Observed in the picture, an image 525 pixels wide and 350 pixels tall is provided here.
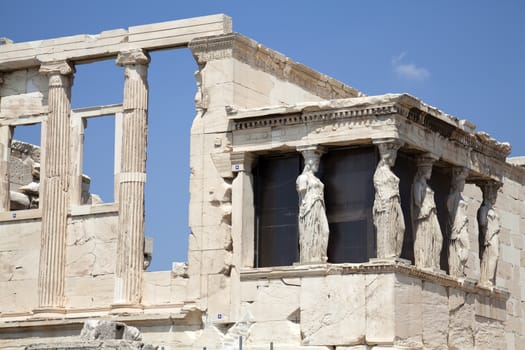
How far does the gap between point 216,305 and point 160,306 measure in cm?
116

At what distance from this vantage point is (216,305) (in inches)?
882

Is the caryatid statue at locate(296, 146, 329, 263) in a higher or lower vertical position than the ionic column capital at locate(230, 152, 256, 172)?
lower

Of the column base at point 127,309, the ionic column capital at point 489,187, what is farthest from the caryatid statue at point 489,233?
the column base at point 127,309

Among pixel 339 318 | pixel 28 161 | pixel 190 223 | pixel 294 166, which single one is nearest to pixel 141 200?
pixel 190 223

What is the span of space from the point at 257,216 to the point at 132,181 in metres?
2.36

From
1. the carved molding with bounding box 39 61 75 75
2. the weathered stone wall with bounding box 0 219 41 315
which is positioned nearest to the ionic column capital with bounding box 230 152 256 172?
the carved molding with bounding box 39 61 75 75

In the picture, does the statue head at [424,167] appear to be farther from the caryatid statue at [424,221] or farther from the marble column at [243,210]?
the marble column at [243,210]

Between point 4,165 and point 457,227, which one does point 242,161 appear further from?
point 4,165

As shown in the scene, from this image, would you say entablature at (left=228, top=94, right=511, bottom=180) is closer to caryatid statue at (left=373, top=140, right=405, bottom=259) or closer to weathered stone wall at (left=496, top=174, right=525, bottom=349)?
caryatid statue at (left=373, top=140, right=405, bottom=259)

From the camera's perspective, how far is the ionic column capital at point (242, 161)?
22578 mm

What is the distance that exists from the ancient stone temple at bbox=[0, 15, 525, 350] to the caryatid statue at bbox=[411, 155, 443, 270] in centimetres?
2

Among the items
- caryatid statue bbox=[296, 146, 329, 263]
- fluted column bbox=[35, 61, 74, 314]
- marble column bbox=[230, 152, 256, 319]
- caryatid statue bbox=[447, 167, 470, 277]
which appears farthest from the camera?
fluted column bbox=[35, 61, 74, 314]

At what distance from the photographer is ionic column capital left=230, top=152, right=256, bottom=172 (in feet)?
74.1

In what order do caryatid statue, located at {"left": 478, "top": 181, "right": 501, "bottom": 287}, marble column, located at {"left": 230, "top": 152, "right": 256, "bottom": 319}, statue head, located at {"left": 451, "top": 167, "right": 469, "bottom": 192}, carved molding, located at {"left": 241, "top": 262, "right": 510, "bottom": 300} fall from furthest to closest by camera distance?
caryatid statue, located at {"left": 478, "top": 181, "right": 501, "bottom": 287}
statue head, located at {"left": 451, "top": 167, "right": 469, "bottom": 192}
marble column, located at {"left": 230, "top": 152, "right": 256, "bottom": 319}
carved molding, located at {"left": 241, "top": 262, "right": 510, "bottom": 300}
